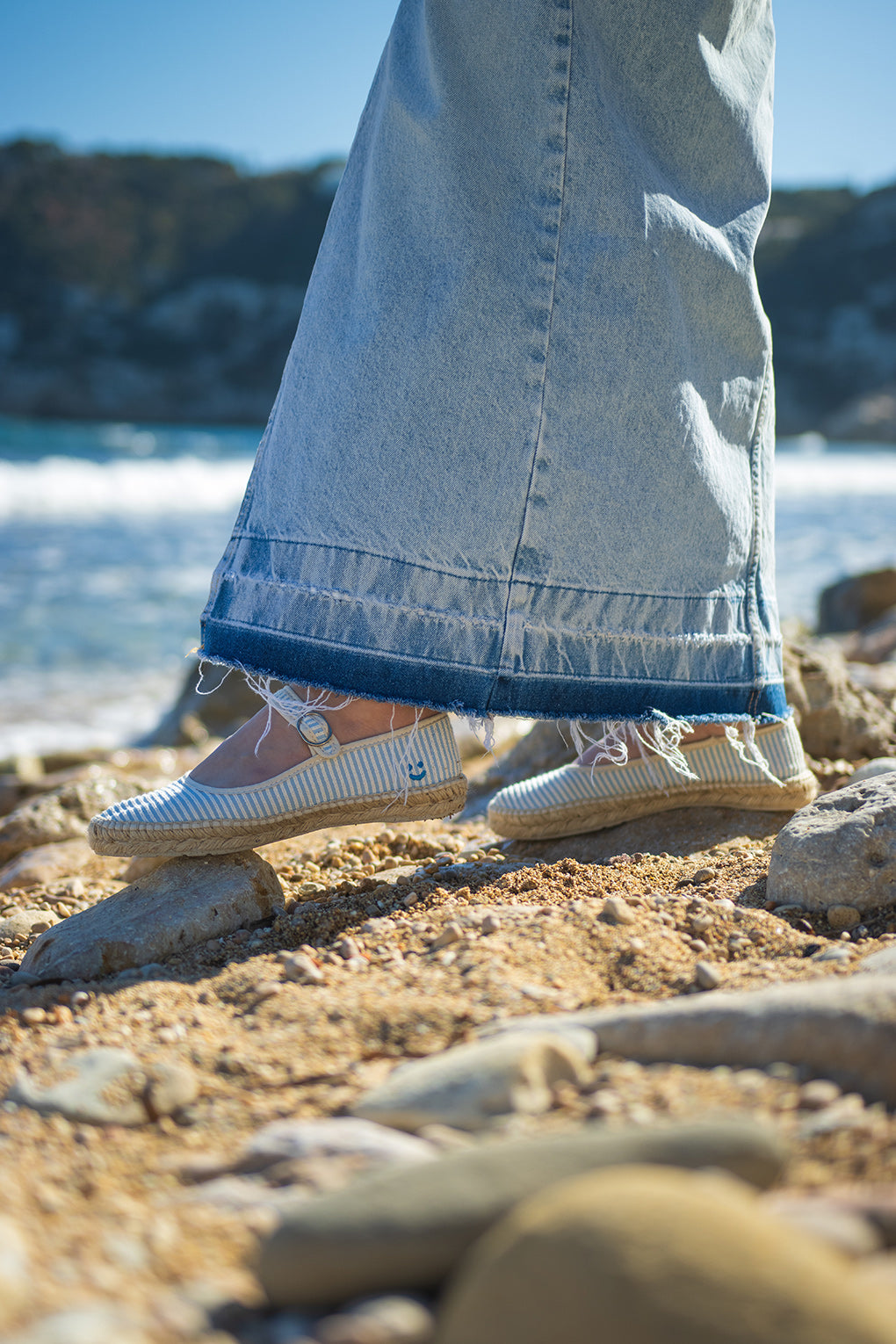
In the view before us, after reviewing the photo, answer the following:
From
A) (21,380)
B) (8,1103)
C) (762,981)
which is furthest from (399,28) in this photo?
(21,380)

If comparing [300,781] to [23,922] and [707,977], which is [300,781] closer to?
[23,922]

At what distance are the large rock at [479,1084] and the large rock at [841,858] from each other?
0.66m

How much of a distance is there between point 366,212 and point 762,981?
1235 mm

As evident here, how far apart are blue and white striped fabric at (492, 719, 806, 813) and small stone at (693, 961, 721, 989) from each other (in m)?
0.72

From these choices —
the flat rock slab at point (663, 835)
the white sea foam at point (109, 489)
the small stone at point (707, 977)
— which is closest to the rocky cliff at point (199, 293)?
the white sea foam at point (109, 489)

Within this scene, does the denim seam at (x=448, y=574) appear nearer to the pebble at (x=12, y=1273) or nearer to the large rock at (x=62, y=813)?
the pebble at (x=12, y=1273)

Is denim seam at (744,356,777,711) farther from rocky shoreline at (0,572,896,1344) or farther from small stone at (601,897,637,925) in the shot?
small stone at (601,897,637,925)

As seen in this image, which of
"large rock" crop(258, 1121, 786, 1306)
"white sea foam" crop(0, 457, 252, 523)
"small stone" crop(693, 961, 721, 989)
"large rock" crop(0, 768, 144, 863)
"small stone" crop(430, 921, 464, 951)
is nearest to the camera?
"large rock" crop(258, 1121, 786, 1306)

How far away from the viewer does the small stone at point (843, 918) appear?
1416mm

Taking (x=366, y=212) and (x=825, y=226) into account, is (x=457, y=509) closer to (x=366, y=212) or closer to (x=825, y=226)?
→ (x=366, y=212)

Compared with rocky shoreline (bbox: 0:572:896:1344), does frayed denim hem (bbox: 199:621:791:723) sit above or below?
above

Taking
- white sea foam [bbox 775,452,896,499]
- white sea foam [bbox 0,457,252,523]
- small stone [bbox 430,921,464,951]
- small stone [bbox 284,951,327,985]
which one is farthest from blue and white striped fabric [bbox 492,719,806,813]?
white sea foam [bbox 0,457,252,523]

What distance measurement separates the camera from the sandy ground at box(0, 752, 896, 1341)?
0.74 metres

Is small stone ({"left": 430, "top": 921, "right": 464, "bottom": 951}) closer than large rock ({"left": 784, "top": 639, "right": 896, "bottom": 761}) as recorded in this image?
Yes
